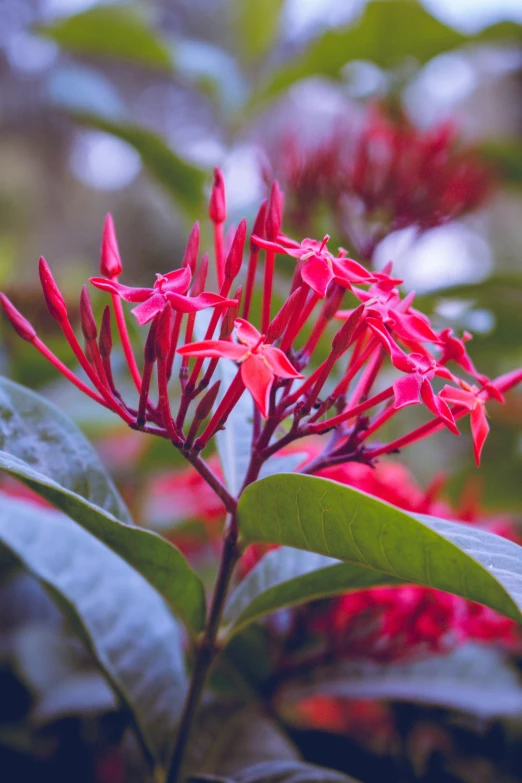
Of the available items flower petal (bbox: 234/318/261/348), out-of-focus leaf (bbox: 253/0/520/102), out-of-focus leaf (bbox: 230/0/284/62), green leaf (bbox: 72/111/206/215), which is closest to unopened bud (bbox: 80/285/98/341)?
flower petal (bbox: 234/318/261/348)

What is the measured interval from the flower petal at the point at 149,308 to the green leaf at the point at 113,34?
3.39 feet

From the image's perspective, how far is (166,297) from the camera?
1.19 feet

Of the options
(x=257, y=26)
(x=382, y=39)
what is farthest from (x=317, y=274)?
(x=257, y=26)

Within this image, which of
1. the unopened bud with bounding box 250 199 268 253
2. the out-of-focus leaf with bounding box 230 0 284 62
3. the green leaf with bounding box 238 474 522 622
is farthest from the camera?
the out-of-focus leaf with bounding box 230 0 284 62

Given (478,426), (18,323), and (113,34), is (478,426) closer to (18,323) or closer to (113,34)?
(18,323)

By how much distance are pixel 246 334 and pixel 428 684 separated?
51 cm

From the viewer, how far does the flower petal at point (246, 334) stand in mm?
346

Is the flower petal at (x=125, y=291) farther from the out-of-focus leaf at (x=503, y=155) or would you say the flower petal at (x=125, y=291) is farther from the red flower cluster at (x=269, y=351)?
the out-of-focus leaf at (x=503, y=155)

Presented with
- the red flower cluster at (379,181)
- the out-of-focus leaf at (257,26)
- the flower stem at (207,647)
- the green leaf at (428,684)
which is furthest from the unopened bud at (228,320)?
the out-of-focus leaf at (257,26)

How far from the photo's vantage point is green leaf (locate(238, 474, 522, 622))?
0.32 meters

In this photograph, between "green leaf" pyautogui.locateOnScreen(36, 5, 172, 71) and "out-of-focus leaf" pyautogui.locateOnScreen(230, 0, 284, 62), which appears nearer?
"green leaf" pyautogui.locateOnScreen(36, 5, 172, 71)

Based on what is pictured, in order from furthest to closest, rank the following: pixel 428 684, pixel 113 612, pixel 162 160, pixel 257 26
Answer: pixel 257 26
pixel 162 160
pixel 428 684
pixel 113 612

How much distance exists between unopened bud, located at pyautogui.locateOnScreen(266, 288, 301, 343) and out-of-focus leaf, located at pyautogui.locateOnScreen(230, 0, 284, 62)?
124 cm

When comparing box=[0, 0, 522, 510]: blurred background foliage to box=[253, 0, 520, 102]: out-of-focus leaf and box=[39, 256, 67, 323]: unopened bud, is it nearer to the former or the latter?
box=[253, 0, 520, 102]: out-of-focus leaf
